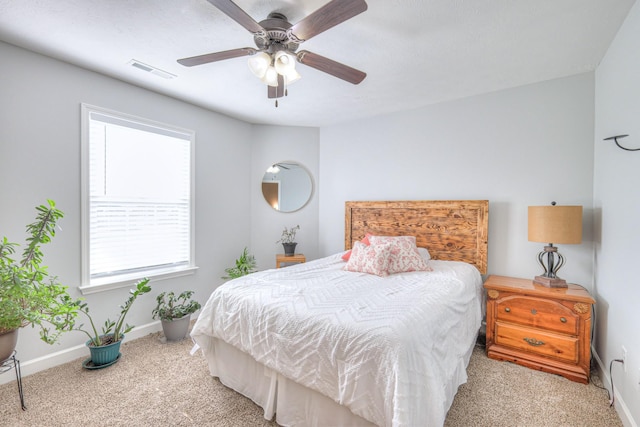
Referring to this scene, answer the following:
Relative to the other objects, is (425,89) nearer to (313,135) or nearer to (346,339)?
(313,135)

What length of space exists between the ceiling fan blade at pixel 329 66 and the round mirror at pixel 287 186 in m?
2.24

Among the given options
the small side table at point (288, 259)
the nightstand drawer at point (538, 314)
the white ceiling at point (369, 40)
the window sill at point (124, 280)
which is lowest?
the nightstand drawer at point (538, 314)

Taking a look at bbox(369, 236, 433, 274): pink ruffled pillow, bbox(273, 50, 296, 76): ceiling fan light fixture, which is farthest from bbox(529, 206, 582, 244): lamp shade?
bbox(273, 50, 296, 76): ceiling fan light fixture

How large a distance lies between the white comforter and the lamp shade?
75cm

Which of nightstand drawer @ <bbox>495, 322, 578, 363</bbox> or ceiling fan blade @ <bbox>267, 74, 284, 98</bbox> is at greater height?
ceiling fan blade @ <bbox>267, 74, 284, 98</bbox>

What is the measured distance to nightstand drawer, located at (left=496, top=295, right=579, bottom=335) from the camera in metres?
2.16

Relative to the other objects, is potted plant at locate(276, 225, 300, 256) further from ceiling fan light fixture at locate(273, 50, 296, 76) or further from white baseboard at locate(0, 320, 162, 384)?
ceiling fan light fixture at locate(273, 50, 296, 76)

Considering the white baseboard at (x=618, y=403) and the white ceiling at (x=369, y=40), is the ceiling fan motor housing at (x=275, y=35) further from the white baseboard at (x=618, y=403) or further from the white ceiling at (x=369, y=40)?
the white baseboard at (x=618, y=403)

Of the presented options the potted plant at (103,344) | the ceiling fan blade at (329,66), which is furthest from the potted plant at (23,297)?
the ceiling fan blade at (329,66)

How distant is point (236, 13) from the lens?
140 centimetres

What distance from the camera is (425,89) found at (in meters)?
2.82

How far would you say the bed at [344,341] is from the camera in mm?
1243

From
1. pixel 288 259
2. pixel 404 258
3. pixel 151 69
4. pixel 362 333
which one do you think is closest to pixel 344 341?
pixel 362 333

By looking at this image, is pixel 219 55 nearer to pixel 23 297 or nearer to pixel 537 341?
pixel 23 297
